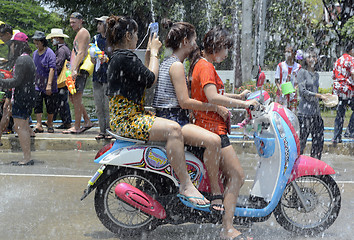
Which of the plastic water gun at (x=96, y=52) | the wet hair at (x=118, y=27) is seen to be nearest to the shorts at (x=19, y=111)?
the plastic water gun at (x=96, y=52)

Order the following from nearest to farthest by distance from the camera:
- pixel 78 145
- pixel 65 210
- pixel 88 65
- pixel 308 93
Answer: pixel 65 210
pixel 308 93
pixel 88 65
pixel 78 145

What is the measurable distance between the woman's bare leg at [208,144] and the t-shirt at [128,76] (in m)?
0.51

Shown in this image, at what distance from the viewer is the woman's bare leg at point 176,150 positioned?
4391 millimetres

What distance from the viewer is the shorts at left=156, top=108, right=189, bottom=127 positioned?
4.60 metres

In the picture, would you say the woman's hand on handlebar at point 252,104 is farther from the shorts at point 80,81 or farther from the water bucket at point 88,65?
the shorts at point 80,81

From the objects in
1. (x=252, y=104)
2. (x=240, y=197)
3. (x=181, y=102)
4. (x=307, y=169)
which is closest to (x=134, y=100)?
(x=181, y=102)

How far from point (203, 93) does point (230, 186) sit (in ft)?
2.73

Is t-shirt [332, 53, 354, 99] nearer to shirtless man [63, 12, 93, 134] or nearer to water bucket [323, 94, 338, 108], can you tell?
water bucket [323, 94, 338, 108]

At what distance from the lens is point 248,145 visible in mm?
9719

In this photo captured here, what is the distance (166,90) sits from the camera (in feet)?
15.0

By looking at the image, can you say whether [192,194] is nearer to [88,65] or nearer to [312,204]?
[312,204]

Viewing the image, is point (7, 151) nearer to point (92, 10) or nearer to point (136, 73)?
point (136, 73)

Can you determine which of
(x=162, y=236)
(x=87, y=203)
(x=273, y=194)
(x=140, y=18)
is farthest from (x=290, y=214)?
(x=140, y=18)

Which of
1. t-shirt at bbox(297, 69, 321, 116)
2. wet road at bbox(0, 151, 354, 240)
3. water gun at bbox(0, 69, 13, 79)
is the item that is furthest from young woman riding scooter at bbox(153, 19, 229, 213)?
water gun at bbox(0, 69, 13, 79)
